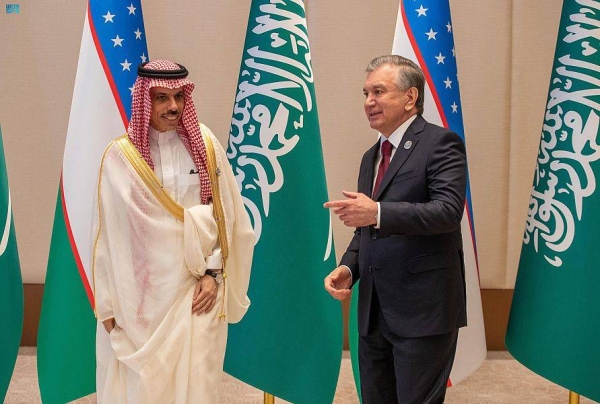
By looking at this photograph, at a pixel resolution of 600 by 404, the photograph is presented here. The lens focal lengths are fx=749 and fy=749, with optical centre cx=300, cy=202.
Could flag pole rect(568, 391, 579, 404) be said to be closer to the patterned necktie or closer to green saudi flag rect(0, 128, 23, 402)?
the patterned necktie

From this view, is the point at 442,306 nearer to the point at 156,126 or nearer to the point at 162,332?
the point at 162,332

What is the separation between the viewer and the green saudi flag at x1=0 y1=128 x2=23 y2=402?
10.4ft

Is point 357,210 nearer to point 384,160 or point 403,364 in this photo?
point 384,160

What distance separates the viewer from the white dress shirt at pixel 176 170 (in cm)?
262

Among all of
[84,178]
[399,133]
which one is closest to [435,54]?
[399,133]

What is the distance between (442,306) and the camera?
2.36 m

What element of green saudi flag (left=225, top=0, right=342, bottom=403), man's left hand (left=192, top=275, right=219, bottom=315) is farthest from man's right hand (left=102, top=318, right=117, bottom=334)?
green saudi flag (left=225, top=0, right=342, bottom=403)

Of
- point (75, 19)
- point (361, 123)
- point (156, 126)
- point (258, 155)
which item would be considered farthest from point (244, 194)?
point (75, 19)

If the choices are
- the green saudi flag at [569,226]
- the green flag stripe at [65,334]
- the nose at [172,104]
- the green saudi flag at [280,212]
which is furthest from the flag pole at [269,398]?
the nose at [172,104]

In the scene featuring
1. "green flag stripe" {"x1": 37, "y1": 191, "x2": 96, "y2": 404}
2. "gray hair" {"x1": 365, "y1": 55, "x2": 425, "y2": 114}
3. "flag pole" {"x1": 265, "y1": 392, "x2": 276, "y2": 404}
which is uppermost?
"gray hair" {"x1": 365, "y1": 55, "x2": 425, "y2": 114}

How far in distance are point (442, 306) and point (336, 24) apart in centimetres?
269

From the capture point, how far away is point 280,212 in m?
3.38

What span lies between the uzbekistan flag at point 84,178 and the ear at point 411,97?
1.48 meters

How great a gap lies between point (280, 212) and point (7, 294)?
1.22 metres
